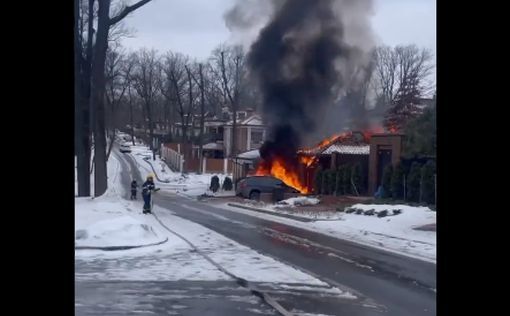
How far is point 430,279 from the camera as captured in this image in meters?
11.8

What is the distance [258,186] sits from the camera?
36.9 meters

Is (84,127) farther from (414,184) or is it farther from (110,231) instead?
(414,184)

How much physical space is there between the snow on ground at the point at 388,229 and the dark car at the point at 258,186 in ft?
30.4

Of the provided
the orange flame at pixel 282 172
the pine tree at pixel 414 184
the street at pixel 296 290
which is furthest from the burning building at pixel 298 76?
the street at pixel 296 290

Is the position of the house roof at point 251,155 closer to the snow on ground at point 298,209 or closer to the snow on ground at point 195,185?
the snow on ground at point 195,185

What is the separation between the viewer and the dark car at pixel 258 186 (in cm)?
3616

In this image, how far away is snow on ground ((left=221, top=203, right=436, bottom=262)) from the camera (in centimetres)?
1706

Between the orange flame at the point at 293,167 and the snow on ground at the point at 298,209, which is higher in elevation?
the orange flame at the point at 293,167

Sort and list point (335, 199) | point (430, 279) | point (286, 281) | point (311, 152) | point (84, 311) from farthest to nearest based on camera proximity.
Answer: point (311, 152) → point (335, 199) → point (430, 279) → point (286, 281) → point (84, 311)

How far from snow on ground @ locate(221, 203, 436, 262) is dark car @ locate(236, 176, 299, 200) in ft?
30.4
